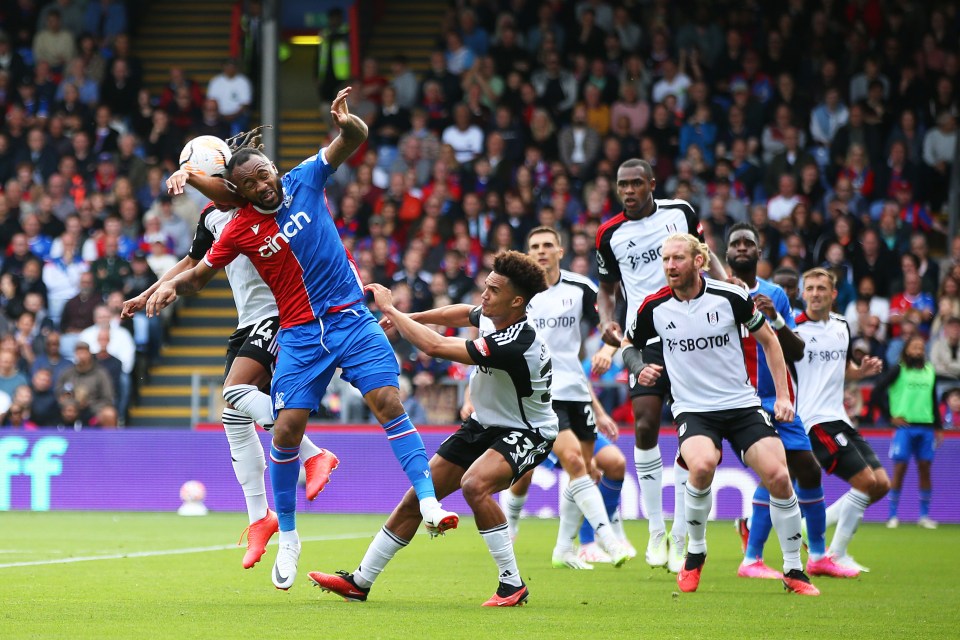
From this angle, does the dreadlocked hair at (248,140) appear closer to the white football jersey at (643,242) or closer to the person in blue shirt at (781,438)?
the white football jersey at (643,242)

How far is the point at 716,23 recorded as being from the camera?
22891 mm

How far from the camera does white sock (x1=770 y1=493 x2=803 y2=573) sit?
9062 millimetres

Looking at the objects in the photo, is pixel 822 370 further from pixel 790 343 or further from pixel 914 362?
pixel 914 362

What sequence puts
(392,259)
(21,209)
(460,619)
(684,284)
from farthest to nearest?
(21,209)
(392,259)
(684,284)
(460,619)

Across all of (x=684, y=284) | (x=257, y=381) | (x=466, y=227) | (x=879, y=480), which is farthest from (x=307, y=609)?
(x=466, y=227)

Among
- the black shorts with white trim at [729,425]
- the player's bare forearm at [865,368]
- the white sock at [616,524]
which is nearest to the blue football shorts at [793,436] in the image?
the black shorts with white trim at [729,425]

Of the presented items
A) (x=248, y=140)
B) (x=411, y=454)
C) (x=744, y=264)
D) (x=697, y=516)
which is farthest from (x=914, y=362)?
(x=248, y=140)

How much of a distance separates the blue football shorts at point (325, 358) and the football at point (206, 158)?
1.07 meters

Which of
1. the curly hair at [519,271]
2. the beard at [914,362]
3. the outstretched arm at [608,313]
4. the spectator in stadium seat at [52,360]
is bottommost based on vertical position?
the spectator in stadium seat at [52,360]

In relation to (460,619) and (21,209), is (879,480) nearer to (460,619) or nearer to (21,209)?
(460,619)

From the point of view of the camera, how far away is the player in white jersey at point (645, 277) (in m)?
10.4

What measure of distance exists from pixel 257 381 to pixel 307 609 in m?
1.87

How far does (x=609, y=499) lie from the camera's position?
1168 cm

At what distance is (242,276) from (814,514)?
4456 mm
